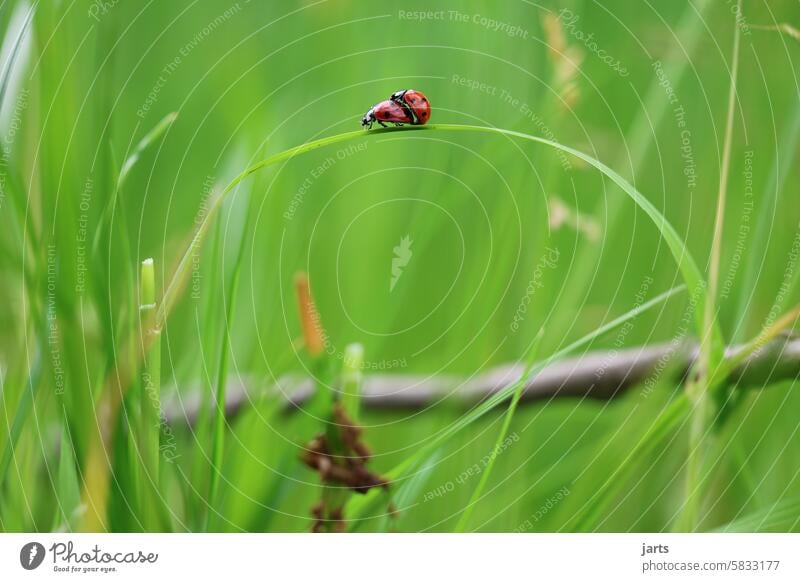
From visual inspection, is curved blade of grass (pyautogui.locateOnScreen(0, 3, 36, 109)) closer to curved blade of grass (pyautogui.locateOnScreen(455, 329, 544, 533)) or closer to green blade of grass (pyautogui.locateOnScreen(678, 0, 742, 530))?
curved blade of grass (pyautogui.locateOnScreen(455, 329, 544, 533))

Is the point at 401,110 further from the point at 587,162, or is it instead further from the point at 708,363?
the point at 708,363

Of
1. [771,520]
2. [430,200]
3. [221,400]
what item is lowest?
[771,520]

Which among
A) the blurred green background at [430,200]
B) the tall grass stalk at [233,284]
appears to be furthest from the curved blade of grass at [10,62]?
the tall grass stalk at [233,284]

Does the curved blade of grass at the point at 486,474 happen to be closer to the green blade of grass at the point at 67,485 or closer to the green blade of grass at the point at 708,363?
the green blade of grass at the point at 708,363

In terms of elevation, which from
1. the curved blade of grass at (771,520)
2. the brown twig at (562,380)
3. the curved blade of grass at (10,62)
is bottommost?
the curved blade of grass at (771,520)

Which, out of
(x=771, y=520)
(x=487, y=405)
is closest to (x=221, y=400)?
(x=487, y=405)
